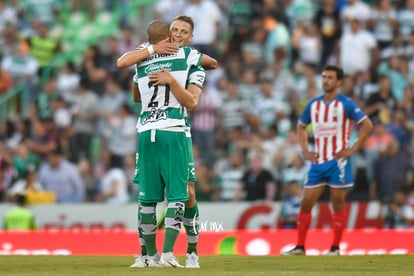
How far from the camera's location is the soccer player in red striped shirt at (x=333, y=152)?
16672 millimetres

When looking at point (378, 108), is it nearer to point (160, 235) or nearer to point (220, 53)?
point (220, 53)

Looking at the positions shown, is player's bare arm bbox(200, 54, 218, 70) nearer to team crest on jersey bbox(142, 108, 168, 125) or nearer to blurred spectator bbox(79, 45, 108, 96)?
team crest on jersey bbox(142, 108, 168, 125)

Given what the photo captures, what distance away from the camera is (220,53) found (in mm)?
27125

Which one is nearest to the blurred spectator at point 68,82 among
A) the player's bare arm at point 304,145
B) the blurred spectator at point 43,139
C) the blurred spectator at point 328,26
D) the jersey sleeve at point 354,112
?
the blurred spectator at point 43,139

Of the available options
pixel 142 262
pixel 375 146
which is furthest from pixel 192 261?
pixel 375 146

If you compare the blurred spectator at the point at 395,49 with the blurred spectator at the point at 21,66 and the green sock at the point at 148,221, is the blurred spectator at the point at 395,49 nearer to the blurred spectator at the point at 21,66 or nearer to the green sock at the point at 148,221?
the blurred spectator at the point at 21,66

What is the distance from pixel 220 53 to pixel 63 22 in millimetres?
4368

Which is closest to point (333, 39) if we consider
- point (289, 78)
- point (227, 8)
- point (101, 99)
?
point (289, 78)

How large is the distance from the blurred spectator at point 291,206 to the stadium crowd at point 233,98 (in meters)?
0.18

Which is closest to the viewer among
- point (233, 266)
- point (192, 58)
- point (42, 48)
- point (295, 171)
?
point (192, 58)

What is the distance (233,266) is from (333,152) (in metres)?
3.77

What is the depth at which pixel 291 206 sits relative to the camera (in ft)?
69.9

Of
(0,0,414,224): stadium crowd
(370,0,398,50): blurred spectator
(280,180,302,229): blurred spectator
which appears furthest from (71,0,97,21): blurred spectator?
(280,180,302,229): blurred spectator

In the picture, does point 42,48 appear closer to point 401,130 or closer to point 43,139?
point 43,139
